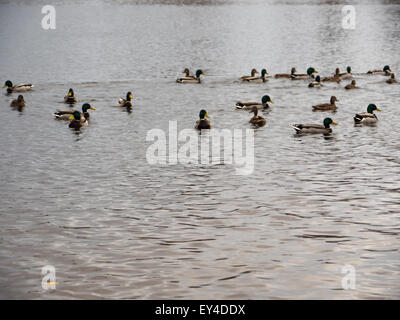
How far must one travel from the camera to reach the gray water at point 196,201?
59.8 ft

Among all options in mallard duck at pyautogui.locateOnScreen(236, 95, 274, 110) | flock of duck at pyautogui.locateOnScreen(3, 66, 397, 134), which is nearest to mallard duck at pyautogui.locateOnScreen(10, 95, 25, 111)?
flock of duck at pyautogui.locateOnScreen(3, 66, 397, 134)

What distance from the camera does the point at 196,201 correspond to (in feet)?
84.0

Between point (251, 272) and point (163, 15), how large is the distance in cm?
16820

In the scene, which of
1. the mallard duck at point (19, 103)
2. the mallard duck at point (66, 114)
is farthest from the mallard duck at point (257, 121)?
the mallard duck at point (19, 103)

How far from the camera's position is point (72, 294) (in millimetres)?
17250

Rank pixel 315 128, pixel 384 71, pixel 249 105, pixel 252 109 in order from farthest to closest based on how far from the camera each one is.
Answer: pixel 384 71
pixel 249 105
pixel 252 109
pixel 315 128

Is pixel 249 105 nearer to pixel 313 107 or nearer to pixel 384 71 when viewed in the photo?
pixel 313 107

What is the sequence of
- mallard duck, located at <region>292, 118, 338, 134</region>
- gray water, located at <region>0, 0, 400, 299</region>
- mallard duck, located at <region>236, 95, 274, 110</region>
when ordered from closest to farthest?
gray water, located at <region>0, 0, 400, 299</region> < mallard duck, located at <region>292, 118, 338, 134</region> < mallard duck, located at <region>236, 95, 274, 110</region>

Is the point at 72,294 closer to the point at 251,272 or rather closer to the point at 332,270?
the point at 251,272

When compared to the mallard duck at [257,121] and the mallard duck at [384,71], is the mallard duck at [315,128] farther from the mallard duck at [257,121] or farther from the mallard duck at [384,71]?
the mallard duck at [384,71]

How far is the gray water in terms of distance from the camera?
1822 centimetres

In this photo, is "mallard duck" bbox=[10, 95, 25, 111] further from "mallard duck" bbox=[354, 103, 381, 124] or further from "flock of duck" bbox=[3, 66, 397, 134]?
"mallard duck" bbox=[354, 103, 381, 124]

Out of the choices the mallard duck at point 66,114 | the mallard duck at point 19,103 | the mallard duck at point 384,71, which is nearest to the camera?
the mallard duck at point 66,114

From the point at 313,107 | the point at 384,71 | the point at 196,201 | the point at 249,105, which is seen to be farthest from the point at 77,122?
the point at 384,71
